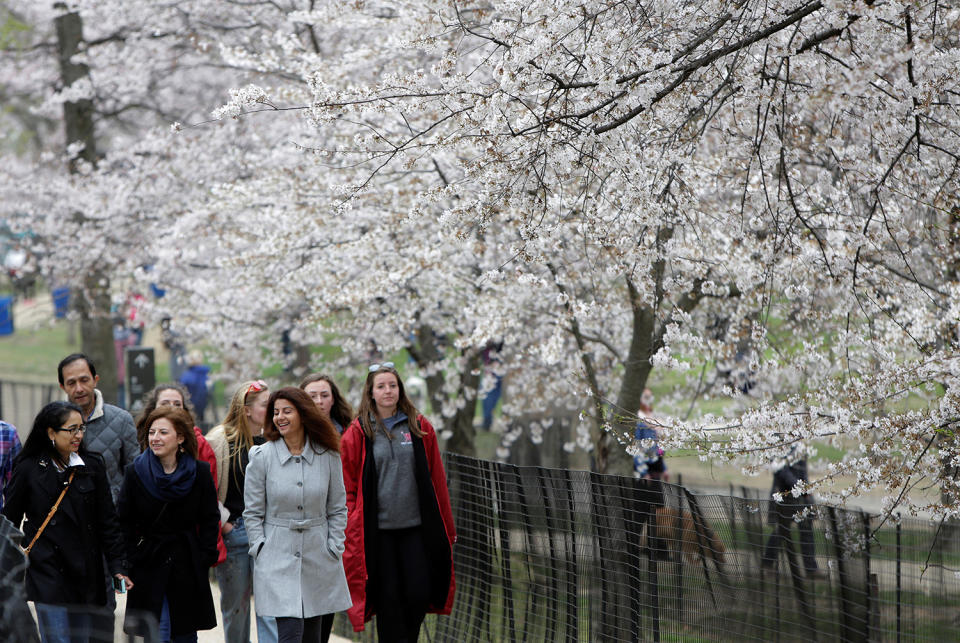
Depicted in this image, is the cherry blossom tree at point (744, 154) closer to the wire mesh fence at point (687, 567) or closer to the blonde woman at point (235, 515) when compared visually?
the wire mesh fence at point (687, 567)

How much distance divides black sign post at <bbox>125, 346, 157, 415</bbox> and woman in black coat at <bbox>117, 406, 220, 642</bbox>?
10343mm

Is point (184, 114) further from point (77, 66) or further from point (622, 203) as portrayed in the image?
point (622, 203)

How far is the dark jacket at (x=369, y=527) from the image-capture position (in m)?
6.47

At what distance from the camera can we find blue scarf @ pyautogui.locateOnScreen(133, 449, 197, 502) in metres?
6.08

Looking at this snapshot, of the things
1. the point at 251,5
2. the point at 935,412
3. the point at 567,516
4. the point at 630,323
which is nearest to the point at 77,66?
the point at 251,5

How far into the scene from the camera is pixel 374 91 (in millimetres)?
6352

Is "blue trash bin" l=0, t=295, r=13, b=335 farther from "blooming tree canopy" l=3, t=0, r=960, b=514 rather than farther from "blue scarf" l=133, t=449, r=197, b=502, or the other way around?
"blue scarf" l=133, t=449, r=197, b=502

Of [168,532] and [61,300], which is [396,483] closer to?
[168,532]

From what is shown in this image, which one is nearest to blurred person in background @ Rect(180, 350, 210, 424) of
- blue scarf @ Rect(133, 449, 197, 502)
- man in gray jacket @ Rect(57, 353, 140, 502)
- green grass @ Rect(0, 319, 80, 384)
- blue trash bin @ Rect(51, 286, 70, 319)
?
blue trash bin @ Rect(51, 286, 70, 319)

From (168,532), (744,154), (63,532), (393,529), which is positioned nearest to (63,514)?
(63,532)

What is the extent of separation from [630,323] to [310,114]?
7.28m

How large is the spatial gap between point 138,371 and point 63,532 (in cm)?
1065

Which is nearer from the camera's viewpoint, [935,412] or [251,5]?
[935,412]

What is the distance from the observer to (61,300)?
21984mm
